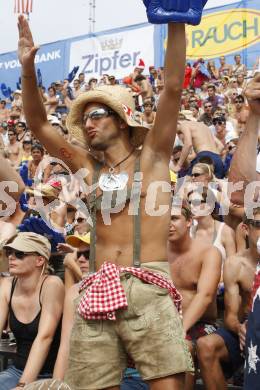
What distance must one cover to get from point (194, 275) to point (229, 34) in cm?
1121

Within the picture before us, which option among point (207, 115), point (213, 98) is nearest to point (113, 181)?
point (207, 115)

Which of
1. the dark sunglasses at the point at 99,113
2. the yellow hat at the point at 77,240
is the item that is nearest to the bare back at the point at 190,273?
the yellow hat at the point at 77,240

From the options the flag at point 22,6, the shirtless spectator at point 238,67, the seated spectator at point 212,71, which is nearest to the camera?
the flag at point 22,6

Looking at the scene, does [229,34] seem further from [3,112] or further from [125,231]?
[125,231]

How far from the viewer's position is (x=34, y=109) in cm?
310

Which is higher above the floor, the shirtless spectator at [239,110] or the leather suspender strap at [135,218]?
the shirtless spectator at [239,110]

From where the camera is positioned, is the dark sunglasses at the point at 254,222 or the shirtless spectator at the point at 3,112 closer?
the dark sunglasses at the point at 254,222

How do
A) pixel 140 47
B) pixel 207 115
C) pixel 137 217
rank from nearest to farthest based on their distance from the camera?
pixel 137 217
pixel 207 115
pixel 140 47

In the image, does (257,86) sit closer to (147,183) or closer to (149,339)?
(147,183)

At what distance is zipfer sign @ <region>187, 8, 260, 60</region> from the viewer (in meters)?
14.0

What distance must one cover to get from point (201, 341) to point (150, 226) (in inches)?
57.7

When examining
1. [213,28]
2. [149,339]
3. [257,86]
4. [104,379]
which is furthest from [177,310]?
[213,28]

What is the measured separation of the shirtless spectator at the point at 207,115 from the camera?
1006 cm

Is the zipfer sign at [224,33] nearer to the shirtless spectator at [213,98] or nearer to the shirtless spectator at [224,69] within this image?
the shirtless spectator at [224,69]
